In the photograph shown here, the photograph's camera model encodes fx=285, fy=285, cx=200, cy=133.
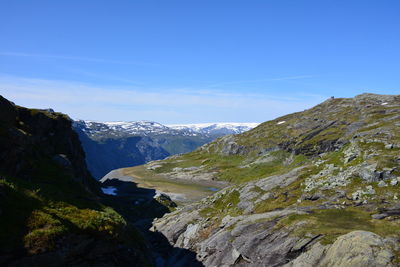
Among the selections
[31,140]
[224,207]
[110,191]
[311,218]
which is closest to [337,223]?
[311,218]

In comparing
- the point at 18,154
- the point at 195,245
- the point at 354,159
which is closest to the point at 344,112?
the point at 354,159

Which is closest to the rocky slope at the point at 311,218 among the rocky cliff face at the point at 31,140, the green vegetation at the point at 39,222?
the green vegetation at the point at 39,222

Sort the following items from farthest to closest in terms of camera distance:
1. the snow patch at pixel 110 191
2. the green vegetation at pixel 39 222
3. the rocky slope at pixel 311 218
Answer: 1. the snow patch at pixel 110 191
2. the rocky slope at pixel 311 218
3. the green vegetation at pixel 39 222

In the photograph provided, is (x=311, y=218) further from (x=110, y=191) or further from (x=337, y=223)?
(x=110, y=191)

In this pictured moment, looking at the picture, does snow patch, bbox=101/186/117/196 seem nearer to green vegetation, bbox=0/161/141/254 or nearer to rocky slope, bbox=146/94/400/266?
rocky slope, bbox=146/94/400/266

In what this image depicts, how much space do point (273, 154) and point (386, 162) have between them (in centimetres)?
10512

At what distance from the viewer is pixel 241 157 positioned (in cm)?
18262

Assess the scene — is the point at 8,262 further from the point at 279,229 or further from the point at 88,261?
the point at 279,229

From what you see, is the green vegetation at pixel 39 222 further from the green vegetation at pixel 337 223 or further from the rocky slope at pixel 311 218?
the green vegetation at pixel 337 223

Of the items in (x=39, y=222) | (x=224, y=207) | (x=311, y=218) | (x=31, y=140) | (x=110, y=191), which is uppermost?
(x=31, y=140)

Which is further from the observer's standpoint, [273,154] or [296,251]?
[273,154]

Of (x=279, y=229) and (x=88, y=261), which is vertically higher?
(x=88, y=261)

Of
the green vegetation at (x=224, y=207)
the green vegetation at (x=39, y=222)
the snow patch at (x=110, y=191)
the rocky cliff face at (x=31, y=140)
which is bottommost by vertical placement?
the snow patch at (x=110, y=191)

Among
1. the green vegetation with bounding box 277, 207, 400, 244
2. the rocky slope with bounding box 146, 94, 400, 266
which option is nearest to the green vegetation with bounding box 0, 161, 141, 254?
the rocky slope with bounding box 146, 94, 400, 266
